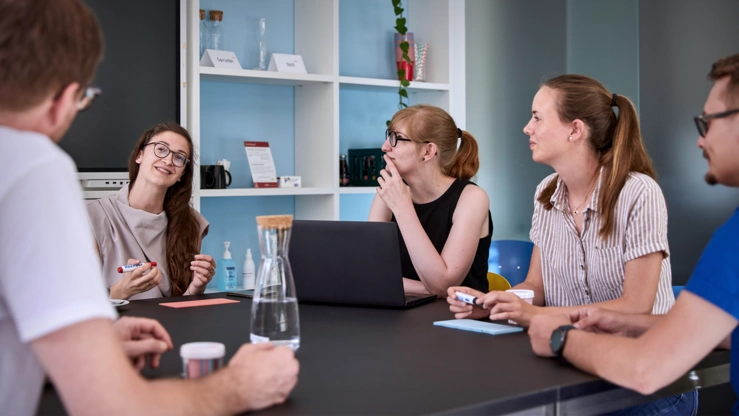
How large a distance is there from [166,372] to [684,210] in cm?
281

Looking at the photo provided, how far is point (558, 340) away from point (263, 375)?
0.61m

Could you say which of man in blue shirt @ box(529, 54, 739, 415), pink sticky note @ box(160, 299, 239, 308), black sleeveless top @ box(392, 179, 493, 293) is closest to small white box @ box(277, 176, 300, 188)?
black sleeveless top @ box(392, 179, 493, 293)

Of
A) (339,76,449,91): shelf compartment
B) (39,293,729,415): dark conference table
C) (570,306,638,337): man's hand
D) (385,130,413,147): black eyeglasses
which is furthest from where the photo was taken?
(339,76,449,91): shelf compartment

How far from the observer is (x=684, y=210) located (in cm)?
347

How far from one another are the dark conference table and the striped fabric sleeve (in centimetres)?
48

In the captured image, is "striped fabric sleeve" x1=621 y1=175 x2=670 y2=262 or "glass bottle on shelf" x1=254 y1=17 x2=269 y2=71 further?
"glass bottle on shelf" x1=254 y1=17 x2=269 y2=71

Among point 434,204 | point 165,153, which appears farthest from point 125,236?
point 434,204

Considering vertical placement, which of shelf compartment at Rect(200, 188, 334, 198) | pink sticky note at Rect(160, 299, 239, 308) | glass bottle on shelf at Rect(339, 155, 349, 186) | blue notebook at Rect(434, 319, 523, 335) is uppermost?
glass bottle on shelf at Rect(339, 155, 349, 186)

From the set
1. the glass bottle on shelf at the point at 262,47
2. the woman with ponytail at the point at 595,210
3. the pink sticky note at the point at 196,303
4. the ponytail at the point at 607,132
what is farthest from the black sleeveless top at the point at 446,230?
the glass bottle on shelf at the point at 262,47

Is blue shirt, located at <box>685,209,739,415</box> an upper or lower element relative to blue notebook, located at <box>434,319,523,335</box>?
upper

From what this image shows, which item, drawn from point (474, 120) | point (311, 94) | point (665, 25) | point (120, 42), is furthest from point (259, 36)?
point (665, 25)

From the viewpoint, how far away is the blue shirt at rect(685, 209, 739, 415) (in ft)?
4.20

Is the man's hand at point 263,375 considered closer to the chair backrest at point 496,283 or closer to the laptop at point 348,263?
the laptop at point 348,263

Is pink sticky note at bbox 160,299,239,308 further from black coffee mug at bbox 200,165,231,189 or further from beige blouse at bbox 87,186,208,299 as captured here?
black coffee mug at bbox 200,165,231,189
